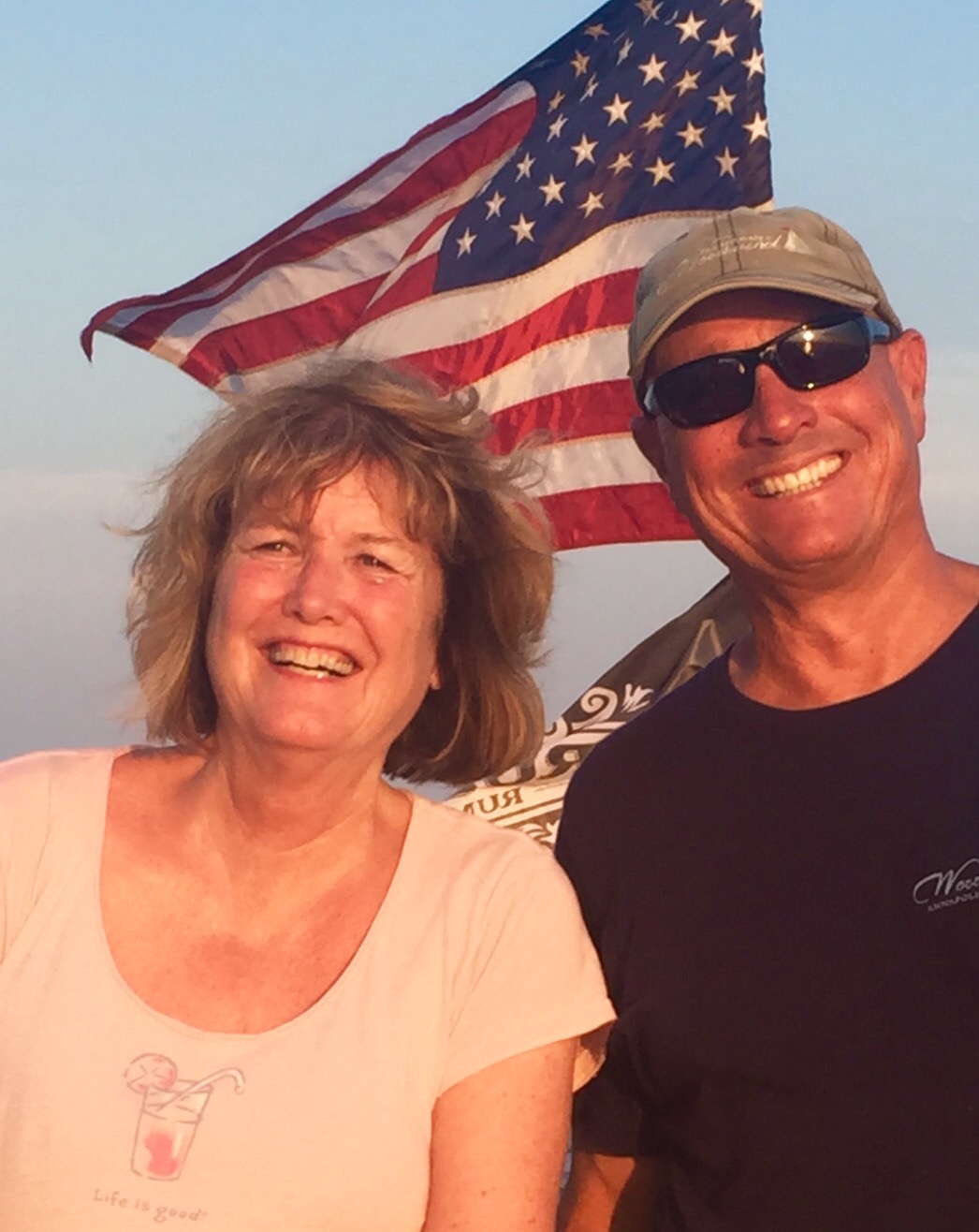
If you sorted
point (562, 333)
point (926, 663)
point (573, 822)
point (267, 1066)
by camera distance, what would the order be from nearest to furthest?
point (267, 1066)
point (926, 663)
point (573, 822)
point (562, 333)

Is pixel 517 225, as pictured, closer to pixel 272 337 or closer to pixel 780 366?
pixel 272 337

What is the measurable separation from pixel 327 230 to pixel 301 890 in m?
6.36

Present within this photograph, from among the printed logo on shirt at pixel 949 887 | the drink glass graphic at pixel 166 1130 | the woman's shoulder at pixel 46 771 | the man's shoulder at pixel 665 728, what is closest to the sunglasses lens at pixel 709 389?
the man's shoulder at pixel 665 728

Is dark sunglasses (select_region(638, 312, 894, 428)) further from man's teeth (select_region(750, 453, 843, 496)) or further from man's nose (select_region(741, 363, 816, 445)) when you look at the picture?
man's teeth (select_region(750, 453, 843, 496))

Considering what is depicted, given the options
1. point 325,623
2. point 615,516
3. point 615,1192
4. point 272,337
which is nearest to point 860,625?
point 325,623

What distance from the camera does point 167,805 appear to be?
4.23 m

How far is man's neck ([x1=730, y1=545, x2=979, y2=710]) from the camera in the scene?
4.17m

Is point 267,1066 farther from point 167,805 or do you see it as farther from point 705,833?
point 705,833

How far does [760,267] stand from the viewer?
14.0 feet

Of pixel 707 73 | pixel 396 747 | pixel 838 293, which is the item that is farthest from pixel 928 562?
pixel 707 73

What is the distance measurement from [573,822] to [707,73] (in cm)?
636

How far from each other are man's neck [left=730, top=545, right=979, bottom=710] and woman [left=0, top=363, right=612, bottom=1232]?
0.64 meters

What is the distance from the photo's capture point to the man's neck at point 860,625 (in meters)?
4.17

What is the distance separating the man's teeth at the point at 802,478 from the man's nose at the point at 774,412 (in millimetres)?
89
